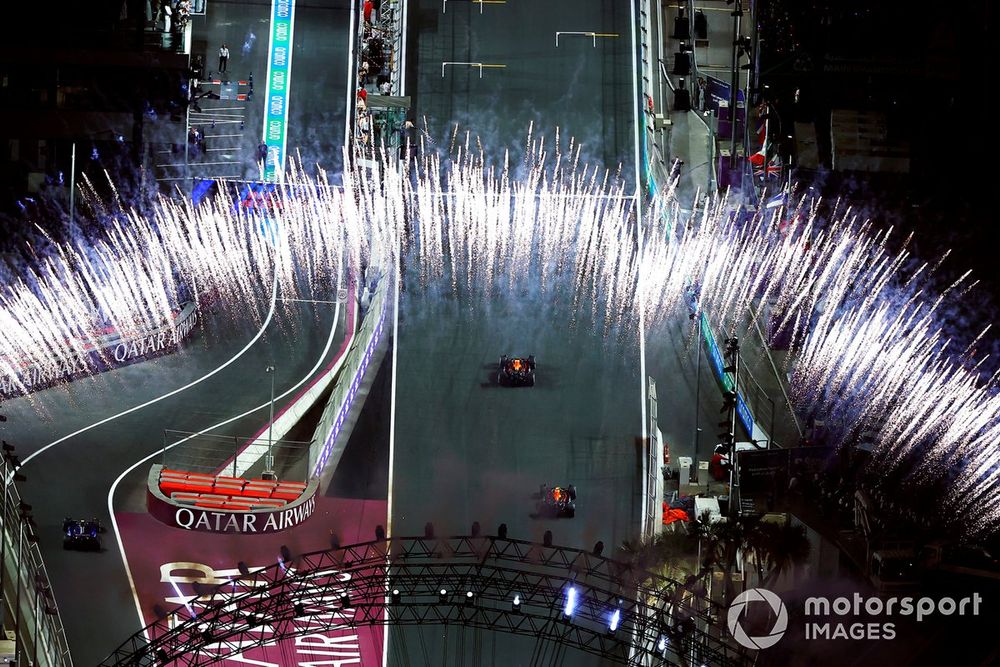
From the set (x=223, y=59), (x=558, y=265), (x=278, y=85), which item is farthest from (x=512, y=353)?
(x=223, y=59)

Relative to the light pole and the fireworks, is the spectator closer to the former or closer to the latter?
the fireworks

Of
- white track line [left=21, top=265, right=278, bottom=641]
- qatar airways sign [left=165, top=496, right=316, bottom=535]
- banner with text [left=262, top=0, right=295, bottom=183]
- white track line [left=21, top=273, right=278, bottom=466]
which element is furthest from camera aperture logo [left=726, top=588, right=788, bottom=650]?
banner with text [left=262, top=0, right=295, bottom=183]

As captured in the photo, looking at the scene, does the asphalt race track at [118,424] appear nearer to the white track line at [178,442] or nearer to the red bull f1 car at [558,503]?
the white track line at [178,442]

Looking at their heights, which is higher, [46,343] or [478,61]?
[478,61]

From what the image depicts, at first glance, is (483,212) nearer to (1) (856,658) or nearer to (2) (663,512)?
(2) (663,512)

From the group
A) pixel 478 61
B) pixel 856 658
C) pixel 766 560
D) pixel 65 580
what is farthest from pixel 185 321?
pixel 856 658
